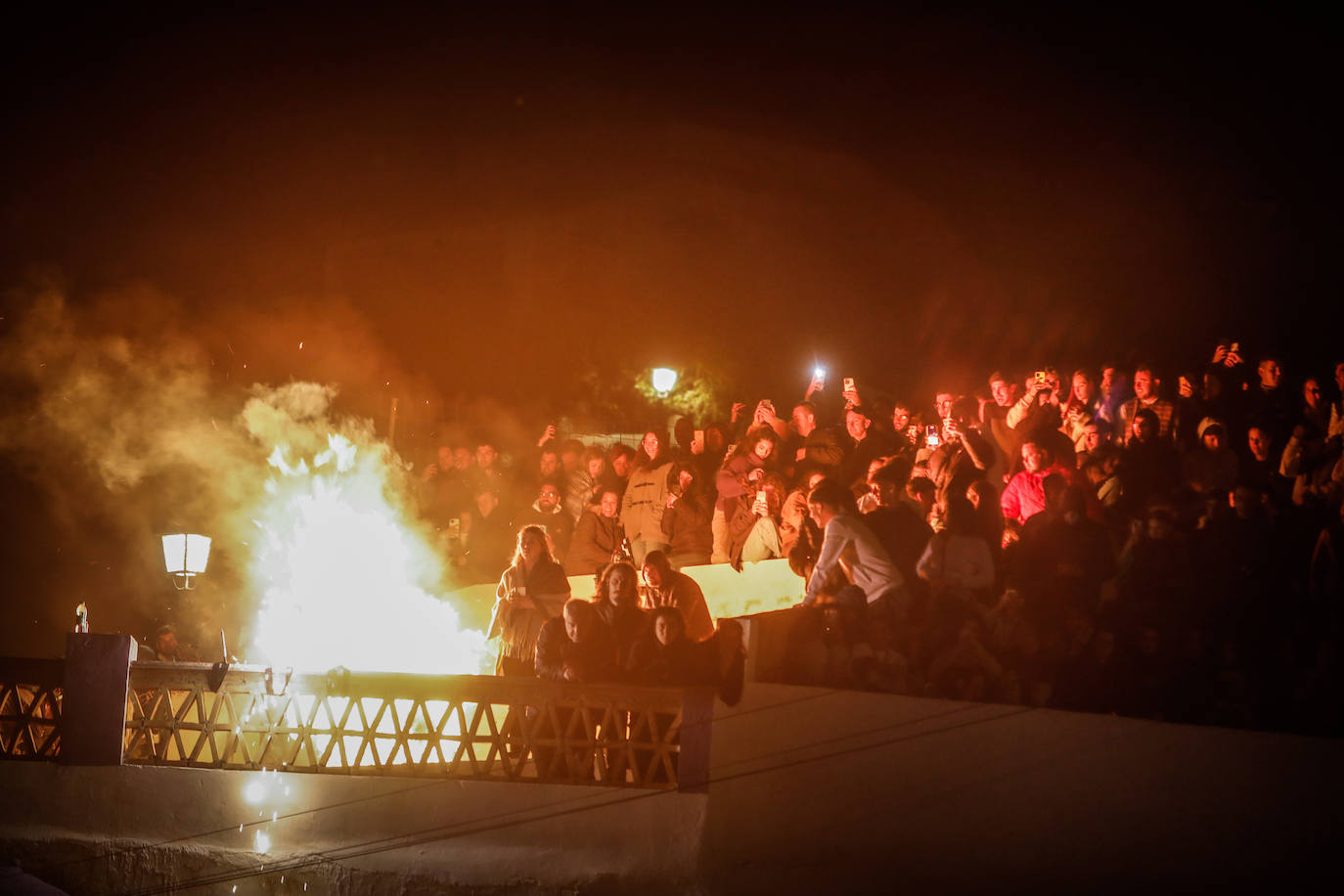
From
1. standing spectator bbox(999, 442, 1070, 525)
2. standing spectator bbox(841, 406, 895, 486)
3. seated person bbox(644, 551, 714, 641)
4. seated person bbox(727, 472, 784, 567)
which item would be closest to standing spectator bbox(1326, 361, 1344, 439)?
standing spectator bbox(999, 442, 1070, 525)

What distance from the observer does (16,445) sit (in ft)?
56.3

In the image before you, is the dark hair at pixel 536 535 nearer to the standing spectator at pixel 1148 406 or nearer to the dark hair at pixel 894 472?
the dark hair at pixel 894 472

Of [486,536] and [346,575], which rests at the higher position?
[486,536]

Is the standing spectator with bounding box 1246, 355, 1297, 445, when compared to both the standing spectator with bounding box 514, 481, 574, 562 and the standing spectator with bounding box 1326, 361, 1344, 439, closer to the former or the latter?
the standing spectator with bounding box 1326, 361, 1344, 439

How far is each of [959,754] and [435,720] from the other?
6889mm

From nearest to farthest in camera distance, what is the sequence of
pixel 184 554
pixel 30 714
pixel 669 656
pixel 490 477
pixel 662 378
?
pixel 669 656 < pixel 30 714 < pixel 184 554 < pixel 490 477 < pixel 662 378

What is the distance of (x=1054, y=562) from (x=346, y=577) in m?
8.58

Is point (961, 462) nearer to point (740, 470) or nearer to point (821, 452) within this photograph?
point (821, 452)

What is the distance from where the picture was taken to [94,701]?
381 inches

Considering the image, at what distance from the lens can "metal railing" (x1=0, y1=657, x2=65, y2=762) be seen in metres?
9.82

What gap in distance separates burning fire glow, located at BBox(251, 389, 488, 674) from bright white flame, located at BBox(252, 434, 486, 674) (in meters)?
0.01

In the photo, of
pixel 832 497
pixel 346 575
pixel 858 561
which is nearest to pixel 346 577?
pixel 346 575

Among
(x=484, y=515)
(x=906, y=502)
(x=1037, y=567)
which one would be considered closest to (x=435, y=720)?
(x=484, y=515)

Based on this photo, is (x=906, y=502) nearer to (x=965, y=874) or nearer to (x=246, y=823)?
(x=965, y=874)
